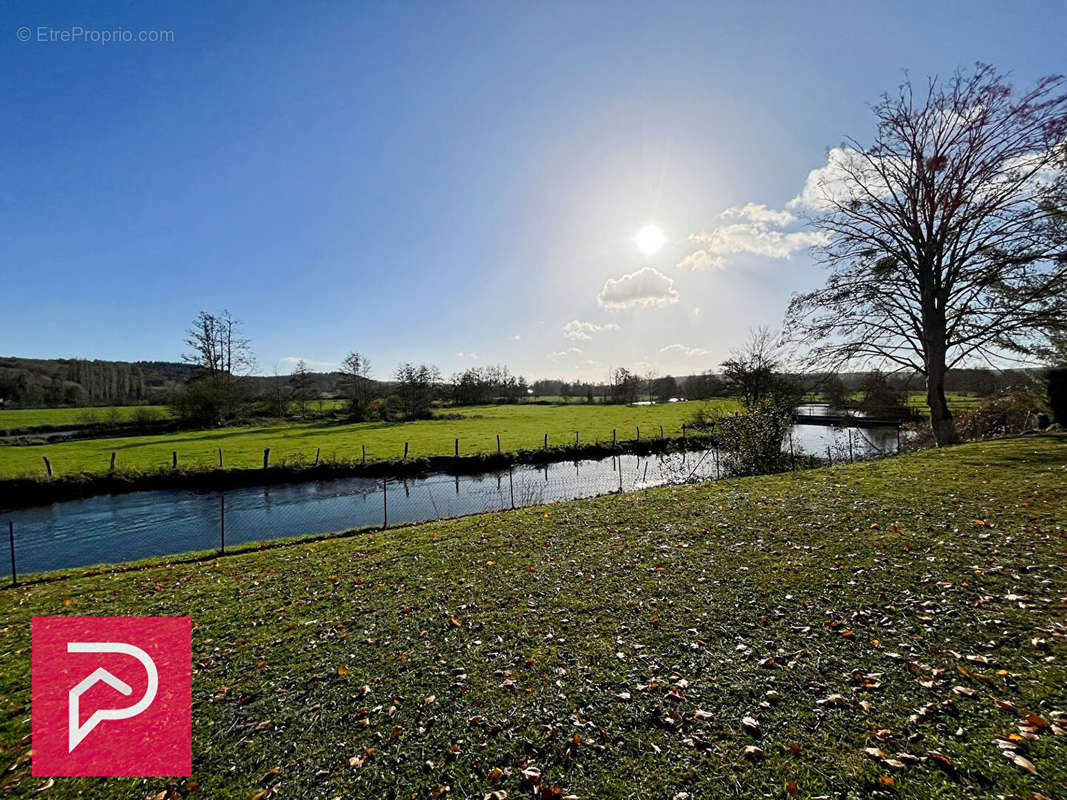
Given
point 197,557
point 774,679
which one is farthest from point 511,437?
point 774,679

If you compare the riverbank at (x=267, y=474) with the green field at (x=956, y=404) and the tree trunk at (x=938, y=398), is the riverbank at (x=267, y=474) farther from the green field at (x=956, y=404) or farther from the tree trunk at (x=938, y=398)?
the green field at (x=956, y=404)

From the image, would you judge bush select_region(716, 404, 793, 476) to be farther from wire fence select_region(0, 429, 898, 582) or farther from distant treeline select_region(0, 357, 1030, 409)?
distant treeline select_region(0, 357, 1030, 409)

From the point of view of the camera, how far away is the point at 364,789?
325 cm

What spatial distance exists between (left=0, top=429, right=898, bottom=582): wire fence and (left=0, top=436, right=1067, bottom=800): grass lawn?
5663 millimetres

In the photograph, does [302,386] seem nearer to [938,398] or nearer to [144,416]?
[144,416]

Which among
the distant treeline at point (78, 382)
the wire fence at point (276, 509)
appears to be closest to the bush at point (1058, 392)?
the wire fence at point (276, 509)

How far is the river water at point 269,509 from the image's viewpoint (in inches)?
539

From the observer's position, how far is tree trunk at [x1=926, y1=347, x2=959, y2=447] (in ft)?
51.5

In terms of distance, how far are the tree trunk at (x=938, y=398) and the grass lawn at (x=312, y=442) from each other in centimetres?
760

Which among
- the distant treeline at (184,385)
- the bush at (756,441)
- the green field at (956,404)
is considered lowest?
the bush at (756,441)

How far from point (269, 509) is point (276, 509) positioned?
0.31m

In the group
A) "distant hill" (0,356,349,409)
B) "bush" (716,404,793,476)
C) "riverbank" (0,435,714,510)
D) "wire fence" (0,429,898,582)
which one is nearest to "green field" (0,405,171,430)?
"distant hill" (0,356,349,409)

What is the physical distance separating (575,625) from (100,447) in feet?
135

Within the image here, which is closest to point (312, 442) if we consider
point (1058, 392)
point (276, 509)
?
point (276, 509)
